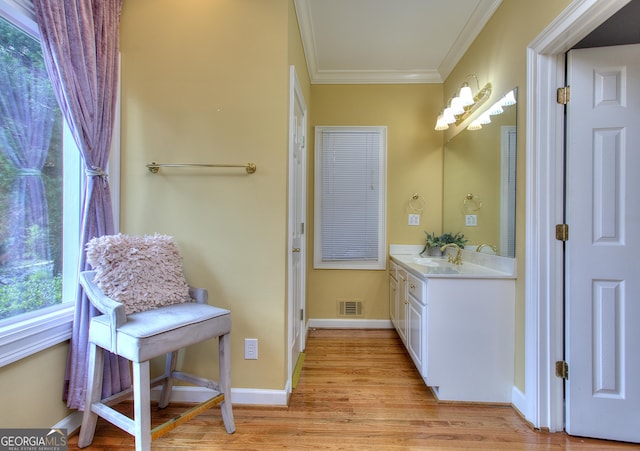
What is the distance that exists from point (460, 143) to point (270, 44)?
182 centimetres

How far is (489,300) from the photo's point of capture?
5.88ft

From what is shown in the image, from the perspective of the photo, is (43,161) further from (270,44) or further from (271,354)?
(271,354)

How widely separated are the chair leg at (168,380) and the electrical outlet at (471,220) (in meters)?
2.31

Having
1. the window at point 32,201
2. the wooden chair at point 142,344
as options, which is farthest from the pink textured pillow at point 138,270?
the window at point 32,201

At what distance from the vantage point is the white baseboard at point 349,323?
9.82 ft

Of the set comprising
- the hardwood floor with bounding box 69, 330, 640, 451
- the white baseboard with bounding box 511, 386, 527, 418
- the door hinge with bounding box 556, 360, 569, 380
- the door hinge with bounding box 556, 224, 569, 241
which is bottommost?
the hardwood floor with bounding box 69, 330, 640, 451

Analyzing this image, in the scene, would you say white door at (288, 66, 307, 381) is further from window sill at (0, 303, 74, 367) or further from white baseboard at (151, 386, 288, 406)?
window sill at (0, 303, 74, 367)

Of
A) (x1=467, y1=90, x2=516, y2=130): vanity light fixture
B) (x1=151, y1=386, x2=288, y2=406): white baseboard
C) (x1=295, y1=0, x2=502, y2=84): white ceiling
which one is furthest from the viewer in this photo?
(x1=295, y1=0, x2=502, y2=84): white ceiling

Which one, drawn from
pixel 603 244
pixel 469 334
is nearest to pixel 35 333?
pixel 469 334

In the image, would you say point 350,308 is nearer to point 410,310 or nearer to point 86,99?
point 410,310

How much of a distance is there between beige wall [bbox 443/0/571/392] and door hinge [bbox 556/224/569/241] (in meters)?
0.17

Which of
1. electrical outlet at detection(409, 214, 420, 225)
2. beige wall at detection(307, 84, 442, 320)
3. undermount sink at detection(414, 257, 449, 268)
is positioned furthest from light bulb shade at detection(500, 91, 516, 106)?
electrical outlet at detection(409, 214, 420, 225)

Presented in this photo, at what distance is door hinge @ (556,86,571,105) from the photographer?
152 cm

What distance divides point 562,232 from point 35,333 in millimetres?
2633
